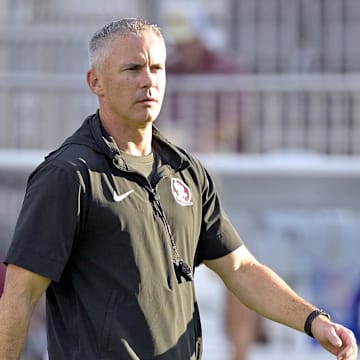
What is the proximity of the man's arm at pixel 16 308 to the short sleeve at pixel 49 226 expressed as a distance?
4 centimetres

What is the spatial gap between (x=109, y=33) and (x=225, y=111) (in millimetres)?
4634

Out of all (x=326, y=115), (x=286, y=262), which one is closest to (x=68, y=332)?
(x=286, y=262)

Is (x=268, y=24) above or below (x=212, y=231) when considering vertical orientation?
above

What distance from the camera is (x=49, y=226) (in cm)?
379

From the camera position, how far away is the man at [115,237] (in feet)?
12.4

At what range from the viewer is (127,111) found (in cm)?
399

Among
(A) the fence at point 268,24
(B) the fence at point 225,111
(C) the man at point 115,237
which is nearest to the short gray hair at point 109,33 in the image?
(C) the man at point 115,237

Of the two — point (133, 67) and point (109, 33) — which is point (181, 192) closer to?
point (133, 67)

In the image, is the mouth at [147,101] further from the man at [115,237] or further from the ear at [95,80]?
the ear at [95,80]

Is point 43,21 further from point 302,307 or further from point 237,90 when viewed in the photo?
point 302,307

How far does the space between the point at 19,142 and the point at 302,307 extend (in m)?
4.76

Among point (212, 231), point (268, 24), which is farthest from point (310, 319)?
point (268, 24)

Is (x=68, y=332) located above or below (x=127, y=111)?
below

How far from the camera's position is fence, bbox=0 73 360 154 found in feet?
28.0
